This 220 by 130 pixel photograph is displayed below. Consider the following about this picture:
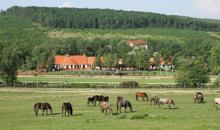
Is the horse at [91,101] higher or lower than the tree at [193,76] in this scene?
lower

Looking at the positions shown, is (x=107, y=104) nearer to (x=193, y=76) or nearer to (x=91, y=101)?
(x=91, y=101)

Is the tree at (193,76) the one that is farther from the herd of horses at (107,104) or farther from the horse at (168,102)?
the horse at (168,102)

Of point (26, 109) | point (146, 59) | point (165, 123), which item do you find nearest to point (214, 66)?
point (146, 59)

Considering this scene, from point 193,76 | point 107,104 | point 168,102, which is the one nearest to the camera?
point 107,104

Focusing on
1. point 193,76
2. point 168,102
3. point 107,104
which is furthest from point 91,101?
point 193,76

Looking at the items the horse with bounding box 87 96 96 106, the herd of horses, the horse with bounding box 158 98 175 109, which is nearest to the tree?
the herd of horses

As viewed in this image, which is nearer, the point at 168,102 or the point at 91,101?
the point at 168,102

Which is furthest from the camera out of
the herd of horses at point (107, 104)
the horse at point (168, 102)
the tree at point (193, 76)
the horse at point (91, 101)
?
the tree at point (193, 76)

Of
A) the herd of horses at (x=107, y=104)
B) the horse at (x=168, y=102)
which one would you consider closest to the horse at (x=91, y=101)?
the herd of horses at (x=107, y=104)

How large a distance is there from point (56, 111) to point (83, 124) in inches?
479

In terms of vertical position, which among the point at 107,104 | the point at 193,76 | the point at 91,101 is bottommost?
the point at 91,101

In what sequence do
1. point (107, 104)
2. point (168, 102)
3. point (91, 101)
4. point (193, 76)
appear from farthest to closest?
point (193, 76) → point (91, 101) → point (168, 102) → point (107, 104)

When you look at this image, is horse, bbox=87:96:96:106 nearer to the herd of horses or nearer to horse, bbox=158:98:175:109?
the herd of horses

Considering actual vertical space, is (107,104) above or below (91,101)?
above
